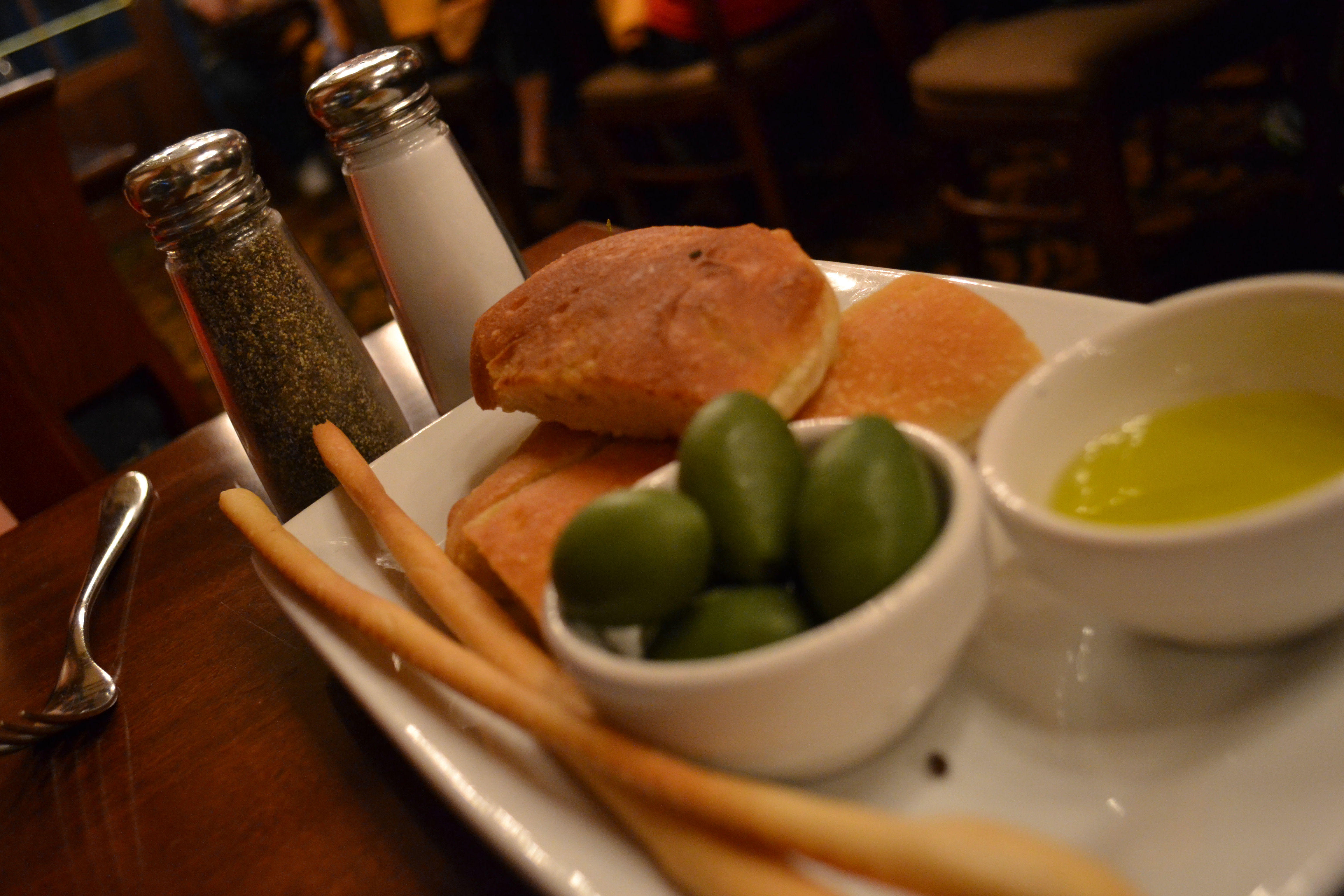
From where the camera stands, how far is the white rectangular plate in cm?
35

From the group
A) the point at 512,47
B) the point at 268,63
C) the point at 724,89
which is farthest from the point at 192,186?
the point at 268,63

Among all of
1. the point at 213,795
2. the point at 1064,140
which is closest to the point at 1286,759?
the point at 213,795

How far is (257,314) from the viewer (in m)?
0.79

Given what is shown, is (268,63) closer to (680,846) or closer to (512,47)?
(512,47)

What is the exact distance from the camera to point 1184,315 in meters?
0.48

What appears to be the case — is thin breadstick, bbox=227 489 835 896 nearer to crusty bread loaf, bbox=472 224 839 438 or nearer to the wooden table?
the wooden table

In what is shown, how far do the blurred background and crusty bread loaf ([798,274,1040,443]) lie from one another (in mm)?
965

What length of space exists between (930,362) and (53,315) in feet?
6.85

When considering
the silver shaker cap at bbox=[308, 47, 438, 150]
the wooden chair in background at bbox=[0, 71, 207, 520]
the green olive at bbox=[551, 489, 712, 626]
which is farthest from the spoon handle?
the wooden chair in background at bbox=[0, 71, 207, 520]

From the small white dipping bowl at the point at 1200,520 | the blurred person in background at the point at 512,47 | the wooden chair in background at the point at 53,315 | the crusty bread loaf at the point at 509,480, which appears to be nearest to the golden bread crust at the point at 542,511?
the crusty bread loaf at the point at 509,480

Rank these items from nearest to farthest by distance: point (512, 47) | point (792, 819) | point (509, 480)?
point (792, 819), point (509, 480), point (512, 47)

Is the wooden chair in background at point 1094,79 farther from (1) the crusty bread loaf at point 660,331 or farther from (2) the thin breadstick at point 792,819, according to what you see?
(2) the thin breadstick at point 792,819

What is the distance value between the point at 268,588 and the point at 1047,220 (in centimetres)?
141

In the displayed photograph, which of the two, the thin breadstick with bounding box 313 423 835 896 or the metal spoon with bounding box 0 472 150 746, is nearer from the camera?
the thin breadstick with bounding box 313 423 835 896
